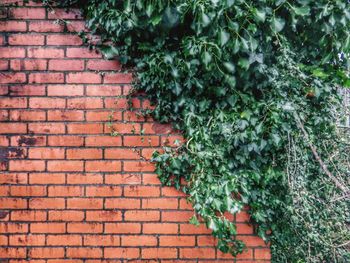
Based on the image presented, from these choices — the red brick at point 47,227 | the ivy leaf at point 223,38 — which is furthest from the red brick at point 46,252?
the ivy leaf at point 223,38

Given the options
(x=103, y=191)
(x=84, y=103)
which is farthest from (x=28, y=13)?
(x=103, y=191)

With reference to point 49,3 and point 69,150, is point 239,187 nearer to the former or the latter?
point 69,150

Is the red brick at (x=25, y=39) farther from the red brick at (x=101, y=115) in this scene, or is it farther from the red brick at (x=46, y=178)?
the red brick at (x=46, y=178)

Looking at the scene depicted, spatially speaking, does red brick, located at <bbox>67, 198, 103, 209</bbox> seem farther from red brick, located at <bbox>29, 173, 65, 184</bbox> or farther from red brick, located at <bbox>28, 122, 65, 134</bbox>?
red brick, located at <bbox>28, 122, 65, 134</bbox>

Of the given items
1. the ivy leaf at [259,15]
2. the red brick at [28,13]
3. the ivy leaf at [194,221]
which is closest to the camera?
the ivy leaf at [259,15]

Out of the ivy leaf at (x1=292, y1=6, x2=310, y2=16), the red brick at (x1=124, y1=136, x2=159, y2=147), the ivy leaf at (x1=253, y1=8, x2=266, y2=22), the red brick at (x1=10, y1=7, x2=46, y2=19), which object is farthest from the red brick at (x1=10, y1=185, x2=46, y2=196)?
the ivy leaf at (x1=292, y1=6, x2=310, y2=16)

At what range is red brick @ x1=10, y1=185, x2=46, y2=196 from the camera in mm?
2422

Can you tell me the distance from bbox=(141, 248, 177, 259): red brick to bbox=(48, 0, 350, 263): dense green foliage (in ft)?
1.18

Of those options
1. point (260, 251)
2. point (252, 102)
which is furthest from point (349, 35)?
point (260, 251)

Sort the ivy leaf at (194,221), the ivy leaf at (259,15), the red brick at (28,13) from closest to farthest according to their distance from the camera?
the ivy leaf at (259,15), the ivy leaf at (194,221), the red brick at (28,13)

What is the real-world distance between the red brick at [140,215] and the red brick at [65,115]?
73 centimetres

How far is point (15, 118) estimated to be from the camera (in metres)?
2.42

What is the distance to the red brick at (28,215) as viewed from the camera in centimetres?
242

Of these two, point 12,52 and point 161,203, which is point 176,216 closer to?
point 161,203
